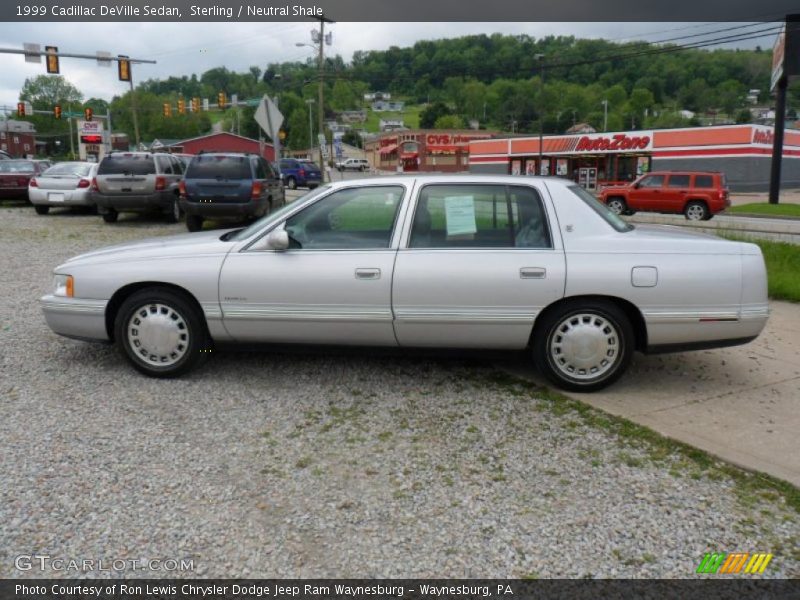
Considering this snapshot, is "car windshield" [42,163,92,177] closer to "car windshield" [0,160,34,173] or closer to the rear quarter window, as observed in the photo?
"car windshield" [0,160,34,173]

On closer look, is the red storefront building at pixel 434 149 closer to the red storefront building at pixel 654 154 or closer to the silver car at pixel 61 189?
the red storefront building at pixel 654 154

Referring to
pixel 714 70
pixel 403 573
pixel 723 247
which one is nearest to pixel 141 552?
pixel 403 573

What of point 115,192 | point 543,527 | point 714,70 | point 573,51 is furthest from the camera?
point 714,70

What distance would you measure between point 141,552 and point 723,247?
404cm

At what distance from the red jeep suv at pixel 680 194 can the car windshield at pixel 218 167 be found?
13.2m

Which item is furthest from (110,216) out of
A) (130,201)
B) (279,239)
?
(279,239)

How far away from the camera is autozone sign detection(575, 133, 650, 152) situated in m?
43.2

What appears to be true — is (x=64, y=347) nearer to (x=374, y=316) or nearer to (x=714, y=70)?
(x=374, y=316)

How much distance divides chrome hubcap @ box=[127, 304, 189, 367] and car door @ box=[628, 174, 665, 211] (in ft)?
72.2

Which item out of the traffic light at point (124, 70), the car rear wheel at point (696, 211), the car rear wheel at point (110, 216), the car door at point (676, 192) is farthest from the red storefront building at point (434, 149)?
the car rear wheel at point (110, 216)

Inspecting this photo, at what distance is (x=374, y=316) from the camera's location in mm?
4668

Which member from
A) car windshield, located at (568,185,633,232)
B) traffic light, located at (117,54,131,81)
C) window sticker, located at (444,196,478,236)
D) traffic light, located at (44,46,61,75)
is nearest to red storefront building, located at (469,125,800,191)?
traffic light, located at (117,54,131,81)

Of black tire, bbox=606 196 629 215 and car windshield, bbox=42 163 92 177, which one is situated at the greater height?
car windshield, bbox=42 163 92 177

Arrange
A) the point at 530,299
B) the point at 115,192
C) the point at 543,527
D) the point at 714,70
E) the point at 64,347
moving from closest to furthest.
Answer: the point at 543,527, the point at 530,299, the point at 64,347, the point at 115,192, the point at 714,70
